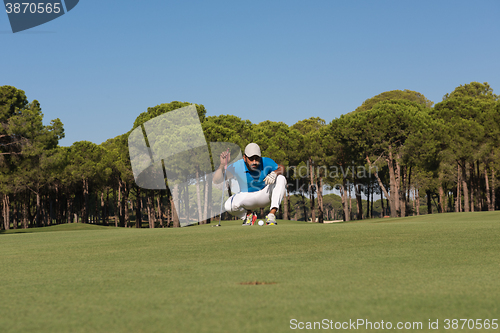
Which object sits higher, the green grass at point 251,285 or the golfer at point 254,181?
the golfer at point 254,181

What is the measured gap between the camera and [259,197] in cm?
1202

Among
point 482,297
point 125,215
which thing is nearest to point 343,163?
point 125,215

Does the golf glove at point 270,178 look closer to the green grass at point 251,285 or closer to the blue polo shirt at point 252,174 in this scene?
the blue polo shirt at point 252,174

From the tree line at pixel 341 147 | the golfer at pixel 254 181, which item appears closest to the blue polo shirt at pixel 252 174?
the golfer at pixel 254 181

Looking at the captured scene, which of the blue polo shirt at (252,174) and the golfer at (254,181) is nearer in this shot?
the golfer at (254,181)

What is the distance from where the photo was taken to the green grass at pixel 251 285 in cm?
316

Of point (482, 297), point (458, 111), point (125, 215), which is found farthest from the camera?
point (125, 215)

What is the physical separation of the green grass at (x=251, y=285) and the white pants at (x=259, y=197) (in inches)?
136

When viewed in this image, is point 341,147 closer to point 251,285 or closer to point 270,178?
point 270,178

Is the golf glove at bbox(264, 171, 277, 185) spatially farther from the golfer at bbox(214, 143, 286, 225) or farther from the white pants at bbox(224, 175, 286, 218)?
the white pants at bbox(224, 175, 286, 218)

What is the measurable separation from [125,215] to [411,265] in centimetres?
4487

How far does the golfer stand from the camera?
11922 mm

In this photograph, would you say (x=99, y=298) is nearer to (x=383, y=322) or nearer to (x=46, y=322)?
(x=46, y=322)

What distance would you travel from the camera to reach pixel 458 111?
120 feet
